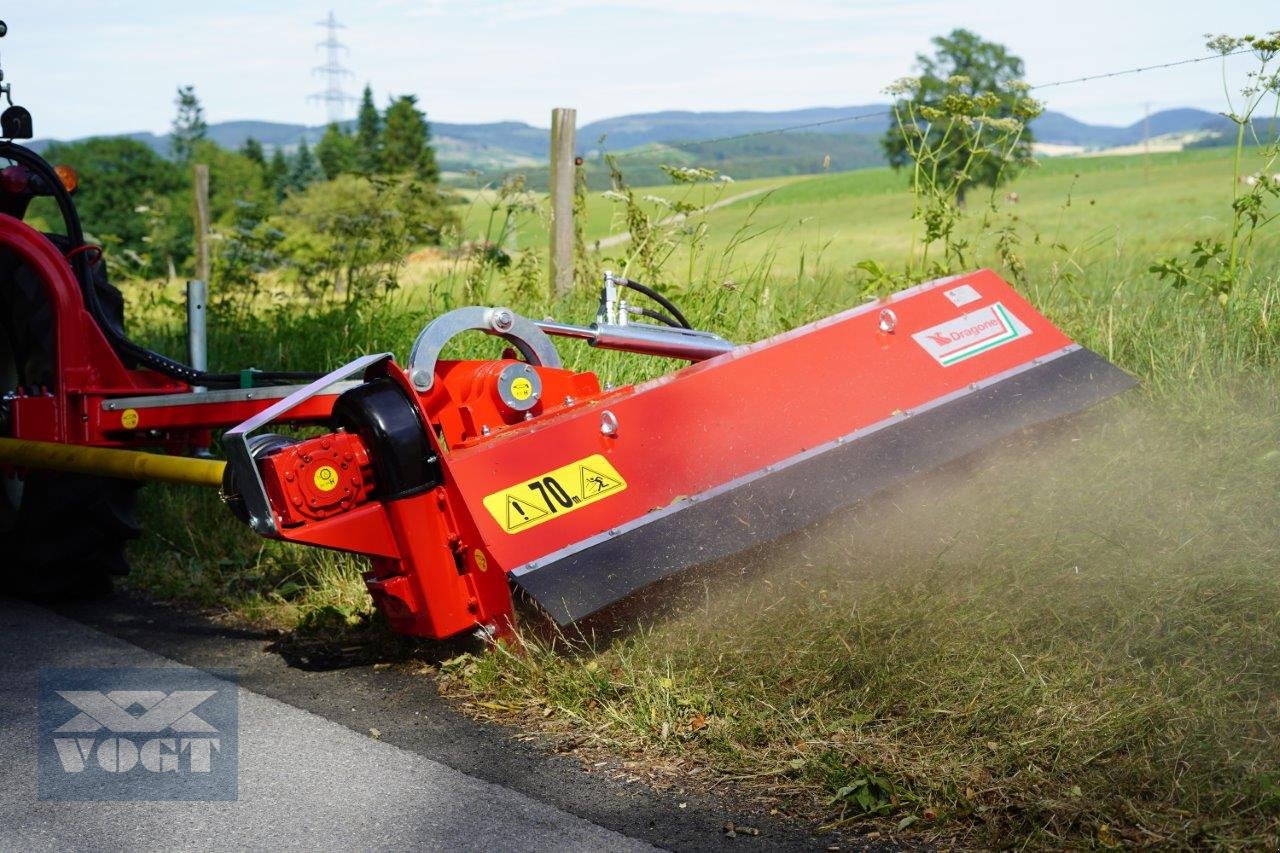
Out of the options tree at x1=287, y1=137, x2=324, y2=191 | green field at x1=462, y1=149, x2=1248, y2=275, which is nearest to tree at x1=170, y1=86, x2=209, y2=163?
tree at x1=287, y1=137, x2=324, y2=191

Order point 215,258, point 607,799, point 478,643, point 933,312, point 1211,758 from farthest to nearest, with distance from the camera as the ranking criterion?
point 215,258, point 933,312, point 478,643, point 607,799, point 1211,758

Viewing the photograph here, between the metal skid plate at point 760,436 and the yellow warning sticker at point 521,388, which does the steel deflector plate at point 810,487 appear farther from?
the yellow warning sticker at point 521,388

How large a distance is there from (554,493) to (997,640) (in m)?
1.14

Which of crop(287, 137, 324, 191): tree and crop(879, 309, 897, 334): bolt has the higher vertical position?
crop(287, 137, 324, 191): tree

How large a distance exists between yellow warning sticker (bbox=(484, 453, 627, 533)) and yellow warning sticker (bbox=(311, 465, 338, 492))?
1.24 ft

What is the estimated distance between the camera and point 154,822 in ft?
9.45

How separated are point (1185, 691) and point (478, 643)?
184cm

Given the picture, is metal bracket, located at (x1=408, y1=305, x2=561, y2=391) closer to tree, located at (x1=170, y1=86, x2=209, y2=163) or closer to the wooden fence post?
the wooden fence post

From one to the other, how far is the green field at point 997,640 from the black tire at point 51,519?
280mm

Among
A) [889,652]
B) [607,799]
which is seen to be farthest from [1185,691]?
[607,799]

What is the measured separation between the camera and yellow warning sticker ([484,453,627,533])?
11.1 ft

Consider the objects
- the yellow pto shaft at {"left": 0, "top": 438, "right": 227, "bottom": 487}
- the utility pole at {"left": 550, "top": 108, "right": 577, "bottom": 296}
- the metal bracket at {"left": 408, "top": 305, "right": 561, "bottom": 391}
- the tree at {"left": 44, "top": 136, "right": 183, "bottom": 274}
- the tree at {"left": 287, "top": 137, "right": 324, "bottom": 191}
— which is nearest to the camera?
the metal bracket at {"left": 408, "top": 305, "right": 561, "bottom": 391}

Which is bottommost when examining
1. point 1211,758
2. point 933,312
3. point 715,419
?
point 1211,758

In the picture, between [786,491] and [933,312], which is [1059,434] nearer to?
[933,312]
